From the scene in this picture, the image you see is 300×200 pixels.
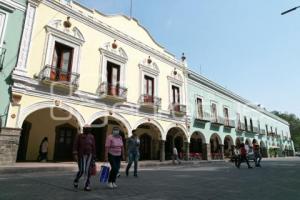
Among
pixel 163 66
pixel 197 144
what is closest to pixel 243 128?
pixel 197 144

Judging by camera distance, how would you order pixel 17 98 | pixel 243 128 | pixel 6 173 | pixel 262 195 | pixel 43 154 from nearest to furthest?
pixel 262 195
pixel 6 173
pixel 17 98
pixel 43 154
pixel 243 128

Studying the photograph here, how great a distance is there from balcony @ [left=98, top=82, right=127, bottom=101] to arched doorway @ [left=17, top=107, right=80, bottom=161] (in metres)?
2.22

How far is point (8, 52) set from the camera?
10.7 metres

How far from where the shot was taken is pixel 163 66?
19219mm

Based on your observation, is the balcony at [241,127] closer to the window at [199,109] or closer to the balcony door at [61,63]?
the window at [199,109]

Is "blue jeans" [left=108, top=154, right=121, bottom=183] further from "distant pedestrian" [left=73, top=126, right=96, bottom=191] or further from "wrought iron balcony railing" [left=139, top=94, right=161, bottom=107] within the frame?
"wrought iron balcony railing" [left=139, top=94, right=161, bottom=107]

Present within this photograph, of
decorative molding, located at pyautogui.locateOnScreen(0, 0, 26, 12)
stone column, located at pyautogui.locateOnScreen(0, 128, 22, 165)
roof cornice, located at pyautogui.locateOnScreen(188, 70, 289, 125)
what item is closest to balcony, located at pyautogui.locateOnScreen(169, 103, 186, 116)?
roof cornice, located at pyautogui.locateOnScreen(188, 70, 289, 125)

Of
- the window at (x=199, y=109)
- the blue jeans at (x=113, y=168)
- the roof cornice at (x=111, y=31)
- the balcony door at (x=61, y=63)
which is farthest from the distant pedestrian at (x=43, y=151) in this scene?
the window at (x=199, y=109)

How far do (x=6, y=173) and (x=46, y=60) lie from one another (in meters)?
5.67

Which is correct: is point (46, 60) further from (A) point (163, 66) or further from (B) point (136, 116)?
(A) point (163, 66)

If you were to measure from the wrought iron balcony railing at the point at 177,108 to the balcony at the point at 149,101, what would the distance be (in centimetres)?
Result: 158

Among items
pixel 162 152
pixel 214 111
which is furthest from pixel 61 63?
pixel 214 111

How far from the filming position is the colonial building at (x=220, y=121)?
72.0 feet

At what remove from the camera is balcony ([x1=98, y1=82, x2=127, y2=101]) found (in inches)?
553
